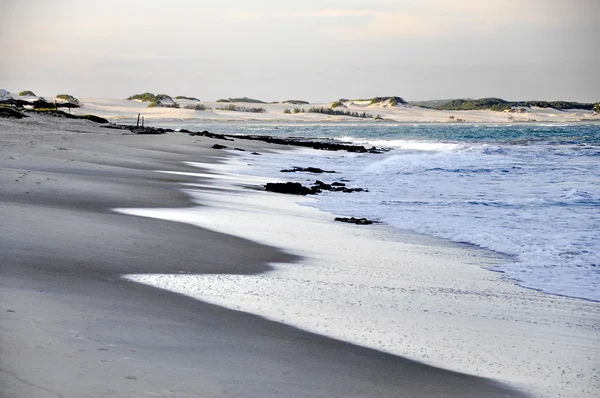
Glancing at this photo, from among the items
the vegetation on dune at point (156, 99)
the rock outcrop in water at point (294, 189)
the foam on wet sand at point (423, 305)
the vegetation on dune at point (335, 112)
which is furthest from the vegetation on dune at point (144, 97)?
the foam on wet sand at point (423, 305)

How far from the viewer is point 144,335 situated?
3.67 metres

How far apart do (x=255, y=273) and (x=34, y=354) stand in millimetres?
2898

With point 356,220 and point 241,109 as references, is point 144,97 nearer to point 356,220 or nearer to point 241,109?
point 241,109

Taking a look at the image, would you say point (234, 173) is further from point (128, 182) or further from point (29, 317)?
point (29, 317)

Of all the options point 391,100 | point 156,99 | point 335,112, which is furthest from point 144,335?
point 391,100

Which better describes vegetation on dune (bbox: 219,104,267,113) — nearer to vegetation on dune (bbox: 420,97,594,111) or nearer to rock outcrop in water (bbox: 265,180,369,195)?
vegetation on dune (bbox: 420,97,594,111)

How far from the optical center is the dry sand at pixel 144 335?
118 inches

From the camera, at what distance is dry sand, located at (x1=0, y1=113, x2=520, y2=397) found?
9.81ft

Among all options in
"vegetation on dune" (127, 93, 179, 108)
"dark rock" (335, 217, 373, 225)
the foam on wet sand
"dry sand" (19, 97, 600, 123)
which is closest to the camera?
the foam on wet sand

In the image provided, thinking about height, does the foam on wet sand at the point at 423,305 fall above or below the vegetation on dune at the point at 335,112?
below

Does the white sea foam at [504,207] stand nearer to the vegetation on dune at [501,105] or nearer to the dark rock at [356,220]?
the dark rock at [356,220]

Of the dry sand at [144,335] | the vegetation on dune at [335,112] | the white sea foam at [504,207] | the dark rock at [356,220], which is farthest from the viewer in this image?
the vegetation on dune at [335,112]

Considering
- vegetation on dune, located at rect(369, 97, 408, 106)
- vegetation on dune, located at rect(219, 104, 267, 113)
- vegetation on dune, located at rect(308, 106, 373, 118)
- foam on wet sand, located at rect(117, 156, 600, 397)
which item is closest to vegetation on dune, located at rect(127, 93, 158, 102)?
vegetation on dune, located at rect(219, 104, 267, 113)

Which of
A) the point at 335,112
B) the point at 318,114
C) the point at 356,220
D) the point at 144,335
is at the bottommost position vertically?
the point at 356,220
